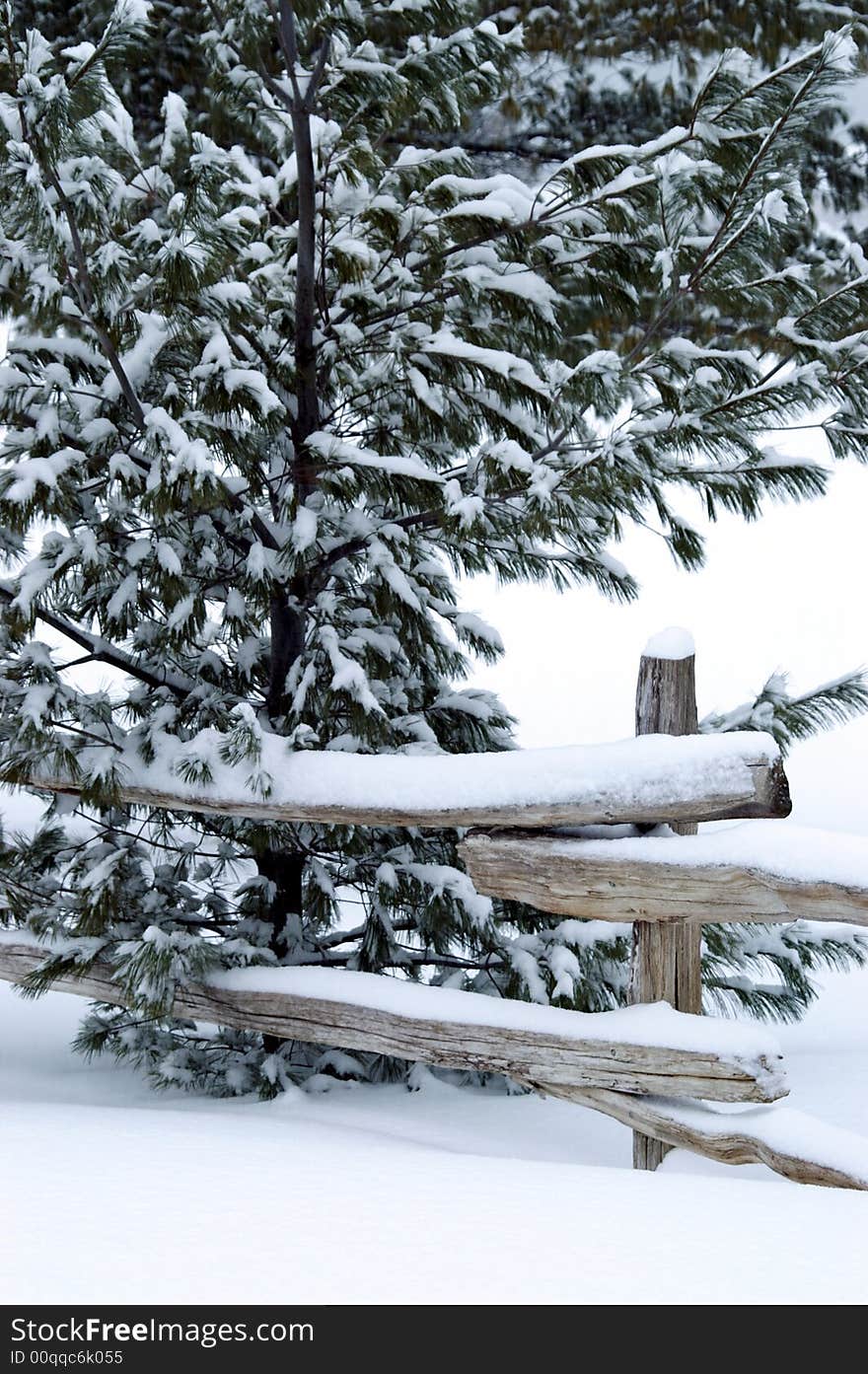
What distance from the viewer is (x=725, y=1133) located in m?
2.90

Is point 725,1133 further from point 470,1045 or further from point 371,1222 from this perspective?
point 371,1222

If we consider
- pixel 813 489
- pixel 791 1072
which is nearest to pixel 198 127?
pixel 813 489

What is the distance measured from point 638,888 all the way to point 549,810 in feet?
0.88

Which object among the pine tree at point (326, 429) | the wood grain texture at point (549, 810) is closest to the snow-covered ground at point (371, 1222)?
the wood grain texture at point (549, 810)

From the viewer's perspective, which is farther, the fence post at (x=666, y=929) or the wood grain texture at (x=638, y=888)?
the fence post at (x=666, y=929)

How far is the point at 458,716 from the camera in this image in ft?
14.9

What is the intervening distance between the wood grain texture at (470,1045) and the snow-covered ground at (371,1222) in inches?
8.2

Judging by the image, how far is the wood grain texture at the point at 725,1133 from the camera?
273cm

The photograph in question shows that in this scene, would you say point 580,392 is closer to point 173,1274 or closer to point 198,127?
point 173,1274

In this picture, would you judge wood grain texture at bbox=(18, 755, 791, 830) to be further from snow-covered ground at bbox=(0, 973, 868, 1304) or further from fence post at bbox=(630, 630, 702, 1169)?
snow-covered ground at bbox=(0, 973, 868, 1304)

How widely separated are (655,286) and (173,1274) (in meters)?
3.53

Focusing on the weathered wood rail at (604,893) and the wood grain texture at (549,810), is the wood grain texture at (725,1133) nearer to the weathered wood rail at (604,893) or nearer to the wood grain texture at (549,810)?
the weathered wood rail at (604,893)

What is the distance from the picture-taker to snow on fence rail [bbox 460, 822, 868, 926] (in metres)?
2.65

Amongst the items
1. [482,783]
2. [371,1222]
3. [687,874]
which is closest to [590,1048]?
[687,874]
